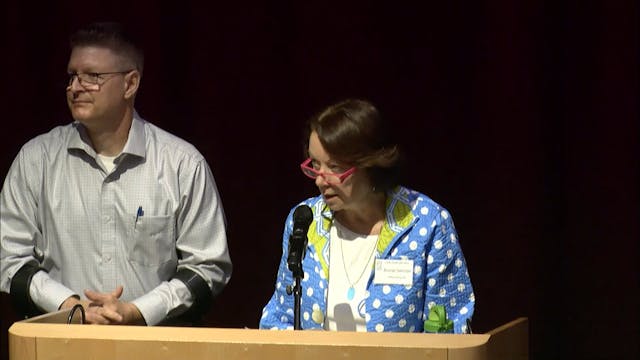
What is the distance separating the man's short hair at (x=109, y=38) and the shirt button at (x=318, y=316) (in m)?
1.15

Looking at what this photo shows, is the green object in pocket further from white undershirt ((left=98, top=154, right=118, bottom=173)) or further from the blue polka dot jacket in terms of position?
white undershirt ((left=98, top=154, right=118, bottom=173))

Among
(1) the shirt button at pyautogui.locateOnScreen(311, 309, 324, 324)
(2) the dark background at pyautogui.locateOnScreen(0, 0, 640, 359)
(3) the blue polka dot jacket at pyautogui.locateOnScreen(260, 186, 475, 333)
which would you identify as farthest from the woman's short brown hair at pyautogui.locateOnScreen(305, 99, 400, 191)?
(2) the dark background at pyautogui.locateOnScreen(0, 0, 640, 359)

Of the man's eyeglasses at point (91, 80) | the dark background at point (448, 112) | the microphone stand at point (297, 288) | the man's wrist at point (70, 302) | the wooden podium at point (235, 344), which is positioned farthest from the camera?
the dark background at point (448, 112)

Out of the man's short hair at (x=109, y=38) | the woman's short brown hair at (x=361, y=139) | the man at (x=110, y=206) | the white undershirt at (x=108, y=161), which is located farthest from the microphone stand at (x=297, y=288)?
the man's short hair at (x=109, y=38)

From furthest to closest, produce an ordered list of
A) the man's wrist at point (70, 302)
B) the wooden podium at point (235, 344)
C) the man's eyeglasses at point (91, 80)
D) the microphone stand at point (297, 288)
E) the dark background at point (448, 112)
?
1. the dark background at point (448, 112)
2. the man's eyeglasses at point (91, 80)
3. the man's wrist at point (70, 302)
4. the microphone stand at point (297, 288)
5. the wooden podium at point (235, 344)

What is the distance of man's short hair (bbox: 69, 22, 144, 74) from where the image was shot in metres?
3.76

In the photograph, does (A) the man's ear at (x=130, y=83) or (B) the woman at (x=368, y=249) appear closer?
(B) the woman at (x=368, y=249)

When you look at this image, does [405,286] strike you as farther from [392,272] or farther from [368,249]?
[368,249]

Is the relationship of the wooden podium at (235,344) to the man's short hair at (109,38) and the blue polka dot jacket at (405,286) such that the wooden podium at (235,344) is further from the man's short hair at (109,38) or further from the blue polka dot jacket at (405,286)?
the man's short hair at (109,38)

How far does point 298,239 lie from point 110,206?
0.99 metres

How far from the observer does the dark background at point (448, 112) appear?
179 inches

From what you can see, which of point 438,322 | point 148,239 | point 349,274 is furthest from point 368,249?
point 148,239

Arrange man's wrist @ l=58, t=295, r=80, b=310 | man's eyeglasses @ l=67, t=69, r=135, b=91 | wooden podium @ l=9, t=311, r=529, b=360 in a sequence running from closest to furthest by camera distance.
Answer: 1. wooden podium @ l=9, t=311, r=529, b=360
2. man's wrist @ l=58, t=295, r=80, b=310
3. man's eyeglasses @ l=67, t=69, r=135, b=91

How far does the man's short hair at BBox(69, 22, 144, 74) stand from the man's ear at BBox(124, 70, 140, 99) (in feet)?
0.13
